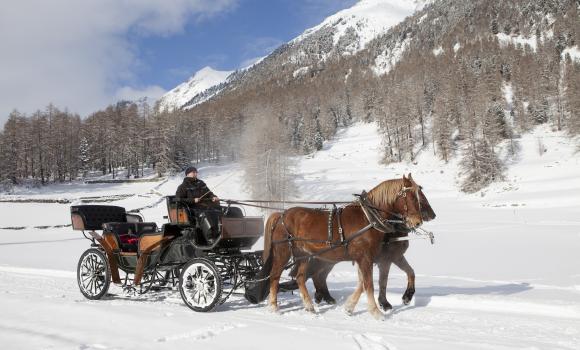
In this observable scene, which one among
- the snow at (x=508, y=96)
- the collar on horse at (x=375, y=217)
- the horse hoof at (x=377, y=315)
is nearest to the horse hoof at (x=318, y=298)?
the horse hoof at (x=377, y=315)

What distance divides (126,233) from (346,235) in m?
4.92

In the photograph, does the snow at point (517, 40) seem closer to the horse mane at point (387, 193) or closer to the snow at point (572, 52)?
the snow at point (572, 52)

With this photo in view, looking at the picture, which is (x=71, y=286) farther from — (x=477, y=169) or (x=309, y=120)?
(x=309, y=120)

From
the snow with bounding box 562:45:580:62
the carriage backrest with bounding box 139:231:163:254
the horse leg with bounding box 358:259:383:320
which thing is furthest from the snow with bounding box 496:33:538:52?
the carriage backrest with bounding box 139:231:163:254

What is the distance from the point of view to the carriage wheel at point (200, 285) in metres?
7.26

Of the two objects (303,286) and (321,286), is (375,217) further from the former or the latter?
(321,286)

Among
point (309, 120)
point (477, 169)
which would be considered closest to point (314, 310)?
point (477, 169)

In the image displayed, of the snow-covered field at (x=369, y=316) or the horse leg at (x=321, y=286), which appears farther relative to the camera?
the horse leg at (x=321, y=286)

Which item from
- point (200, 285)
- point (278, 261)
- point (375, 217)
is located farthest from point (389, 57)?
point (200, 285)

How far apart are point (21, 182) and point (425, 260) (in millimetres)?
68992

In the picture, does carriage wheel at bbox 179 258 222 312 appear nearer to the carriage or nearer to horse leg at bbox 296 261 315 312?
the carriage

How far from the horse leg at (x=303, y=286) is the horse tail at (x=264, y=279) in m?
0.53

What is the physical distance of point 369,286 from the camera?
21.8ft

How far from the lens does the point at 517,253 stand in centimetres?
1612
